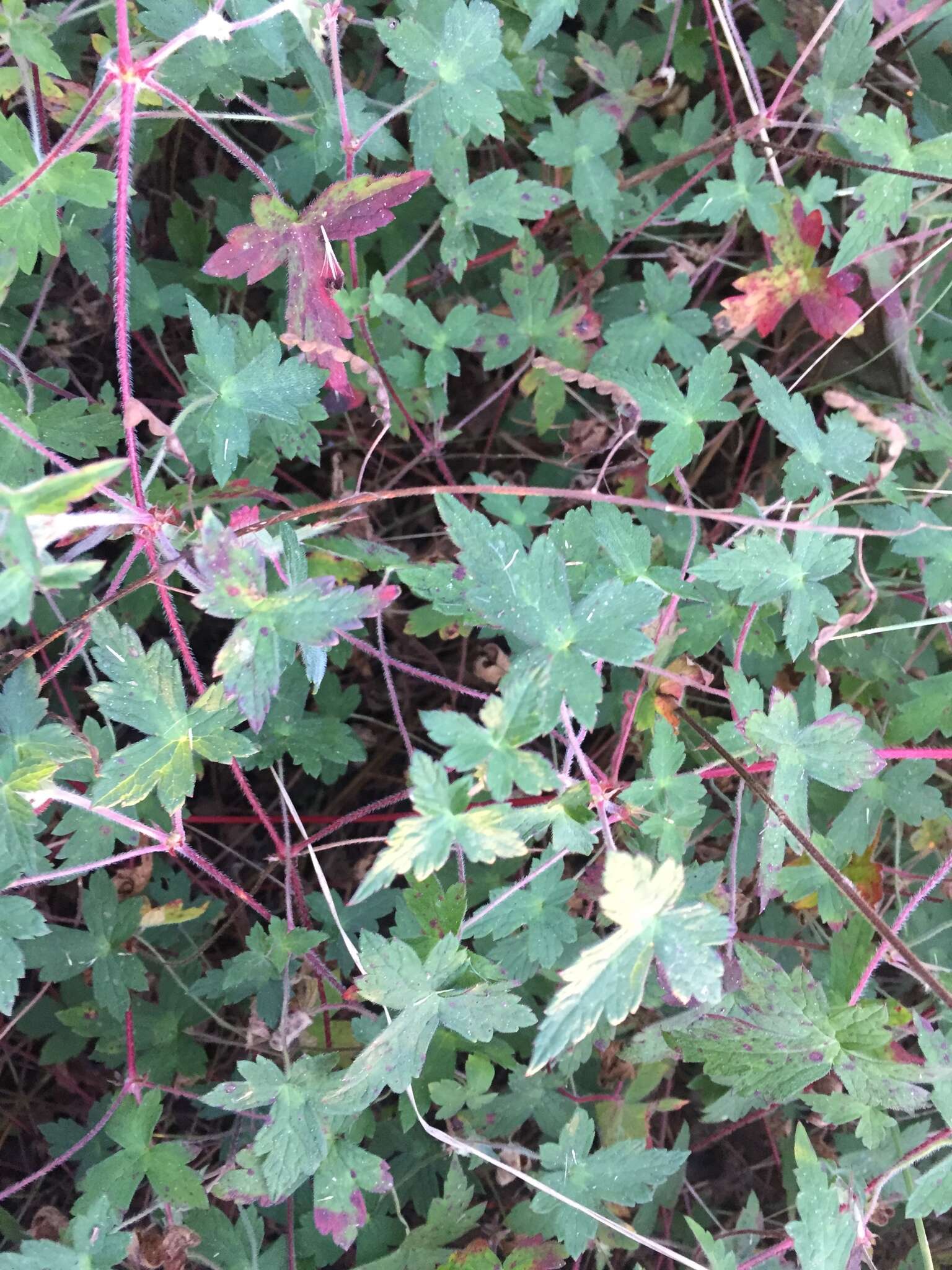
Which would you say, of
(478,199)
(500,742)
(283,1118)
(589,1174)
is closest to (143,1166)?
(283,1118)

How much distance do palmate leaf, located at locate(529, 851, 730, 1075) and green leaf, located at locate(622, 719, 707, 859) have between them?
25cm

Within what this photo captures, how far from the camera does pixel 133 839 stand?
1.85 meters

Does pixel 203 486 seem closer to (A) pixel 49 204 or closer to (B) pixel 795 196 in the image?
(A) pixel 49 204

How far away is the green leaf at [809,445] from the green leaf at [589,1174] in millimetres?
1244

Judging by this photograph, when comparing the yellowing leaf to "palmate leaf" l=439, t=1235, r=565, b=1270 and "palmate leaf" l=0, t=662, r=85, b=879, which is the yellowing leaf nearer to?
"palmate leaf" l=0, t=662, r=85, b=879

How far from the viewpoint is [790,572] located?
1.71 meters

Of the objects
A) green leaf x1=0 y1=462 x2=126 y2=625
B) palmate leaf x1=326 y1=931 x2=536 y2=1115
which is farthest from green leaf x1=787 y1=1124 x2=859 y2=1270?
green leaf x1=0 y1=462 x2=126 y2=625

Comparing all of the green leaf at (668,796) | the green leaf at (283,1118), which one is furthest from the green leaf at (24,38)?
the green leaf at (283,1118)

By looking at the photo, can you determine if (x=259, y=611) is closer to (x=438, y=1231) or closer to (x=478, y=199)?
A: (x=478, y=199)

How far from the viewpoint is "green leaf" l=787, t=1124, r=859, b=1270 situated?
1568mm

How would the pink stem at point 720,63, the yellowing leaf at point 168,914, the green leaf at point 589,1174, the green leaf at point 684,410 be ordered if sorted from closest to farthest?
1. the green leaf at point 589,1174
2. the green leaf at point 684,410
3. the yellowing leaf at point 168,914
4. the pink stem at point 720,63

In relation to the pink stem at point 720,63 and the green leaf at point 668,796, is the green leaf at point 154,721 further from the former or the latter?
the pink stem at point 720,63

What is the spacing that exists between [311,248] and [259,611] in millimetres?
713

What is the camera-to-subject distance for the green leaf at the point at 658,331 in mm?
2219
